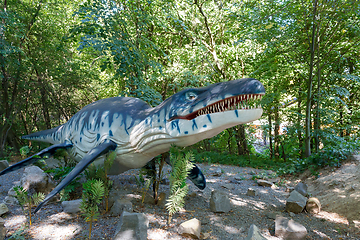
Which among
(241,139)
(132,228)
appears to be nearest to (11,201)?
(132,228)

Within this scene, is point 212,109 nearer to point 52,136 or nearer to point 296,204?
point 296,204

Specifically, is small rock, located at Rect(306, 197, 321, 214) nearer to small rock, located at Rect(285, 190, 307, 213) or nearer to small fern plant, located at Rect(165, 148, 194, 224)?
small rock, located at Rect(285, 190, 307, 213)

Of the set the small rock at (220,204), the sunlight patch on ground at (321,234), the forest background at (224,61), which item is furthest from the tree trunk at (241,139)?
the sunlight patch on ground at (321,234)

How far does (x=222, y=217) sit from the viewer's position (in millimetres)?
2654

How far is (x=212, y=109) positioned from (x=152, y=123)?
0.67 metres

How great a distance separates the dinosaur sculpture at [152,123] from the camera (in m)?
1.86

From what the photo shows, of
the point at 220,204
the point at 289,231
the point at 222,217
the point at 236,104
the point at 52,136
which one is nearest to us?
the point at 236,104

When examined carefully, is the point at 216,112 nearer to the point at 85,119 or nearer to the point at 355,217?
the point at 85,119

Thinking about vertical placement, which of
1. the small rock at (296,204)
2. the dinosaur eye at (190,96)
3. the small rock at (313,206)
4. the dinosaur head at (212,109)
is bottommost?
the small rock at (313,206)

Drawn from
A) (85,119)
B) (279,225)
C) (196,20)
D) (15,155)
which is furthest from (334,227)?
(15,155)

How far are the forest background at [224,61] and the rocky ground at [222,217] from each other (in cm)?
154

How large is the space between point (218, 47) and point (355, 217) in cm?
582

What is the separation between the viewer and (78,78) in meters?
6.97

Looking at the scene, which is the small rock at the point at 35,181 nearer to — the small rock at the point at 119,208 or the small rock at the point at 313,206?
the small rock at the point at 119,208
